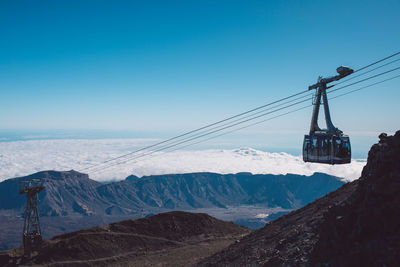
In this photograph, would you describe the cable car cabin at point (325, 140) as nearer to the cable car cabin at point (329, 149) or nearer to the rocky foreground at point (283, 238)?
the cable car cabin at point (329, 149)

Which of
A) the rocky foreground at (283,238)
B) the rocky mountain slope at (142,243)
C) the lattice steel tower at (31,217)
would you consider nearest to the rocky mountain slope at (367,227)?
the rocky foreground at (283,238)

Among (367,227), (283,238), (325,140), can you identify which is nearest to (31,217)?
(283,238)

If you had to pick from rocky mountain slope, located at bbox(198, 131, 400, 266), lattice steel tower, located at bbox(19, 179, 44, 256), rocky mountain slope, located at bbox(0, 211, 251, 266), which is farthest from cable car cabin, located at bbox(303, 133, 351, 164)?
lattice steel tower, located at bbox(19, 179, 44, 256)

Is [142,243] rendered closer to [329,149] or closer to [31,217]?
[31,217]

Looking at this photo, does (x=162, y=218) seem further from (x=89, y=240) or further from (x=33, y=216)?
(x=33, y=216)

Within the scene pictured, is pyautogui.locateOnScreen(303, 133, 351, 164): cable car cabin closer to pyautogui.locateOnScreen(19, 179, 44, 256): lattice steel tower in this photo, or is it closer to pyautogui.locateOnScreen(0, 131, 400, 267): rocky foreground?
pyautogui.locateOnScreen(0, 131, 400, 267): rocky foreground
